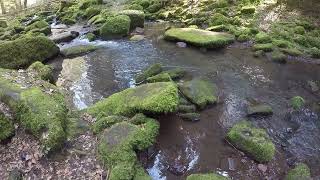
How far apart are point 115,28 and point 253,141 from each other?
965cm

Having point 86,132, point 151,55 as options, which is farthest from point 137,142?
point 151,55

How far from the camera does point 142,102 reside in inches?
361

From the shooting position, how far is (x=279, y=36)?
15008mm

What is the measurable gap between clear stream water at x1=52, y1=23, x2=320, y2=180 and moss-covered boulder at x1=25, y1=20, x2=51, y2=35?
2.16 metres

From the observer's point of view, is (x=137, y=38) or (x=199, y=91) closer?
(x=199, y=91)

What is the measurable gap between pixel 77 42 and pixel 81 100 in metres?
5.83

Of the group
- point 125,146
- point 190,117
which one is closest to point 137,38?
point 190,117

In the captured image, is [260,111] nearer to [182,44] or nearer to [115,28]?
[182,44]

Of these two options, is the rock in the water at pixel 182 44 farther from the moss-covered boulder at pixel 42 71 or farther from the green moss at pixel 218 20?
the moss-covered boulder at pixel 42 71

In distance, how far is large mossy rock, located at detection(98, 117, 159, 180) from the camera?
756 cm

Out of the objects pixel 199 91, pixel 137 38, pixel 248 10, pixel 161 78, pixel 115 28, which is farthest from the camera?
pixel 248 10

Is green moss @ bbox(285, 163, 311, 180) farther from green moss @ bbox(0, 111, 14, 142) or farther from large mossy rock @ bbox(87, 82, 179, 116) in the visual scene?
green moss @ bbox(0, 111, 14, 142)

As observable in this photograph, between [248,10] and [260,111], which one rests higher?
[248,10]

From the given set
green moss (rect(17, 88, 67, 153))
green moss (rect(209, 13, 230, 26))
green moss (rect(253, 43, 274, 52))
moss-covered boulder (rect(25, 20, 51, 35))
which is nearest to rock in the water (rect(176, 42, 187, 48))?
green moss (rect(209, 13, 230, 26))
